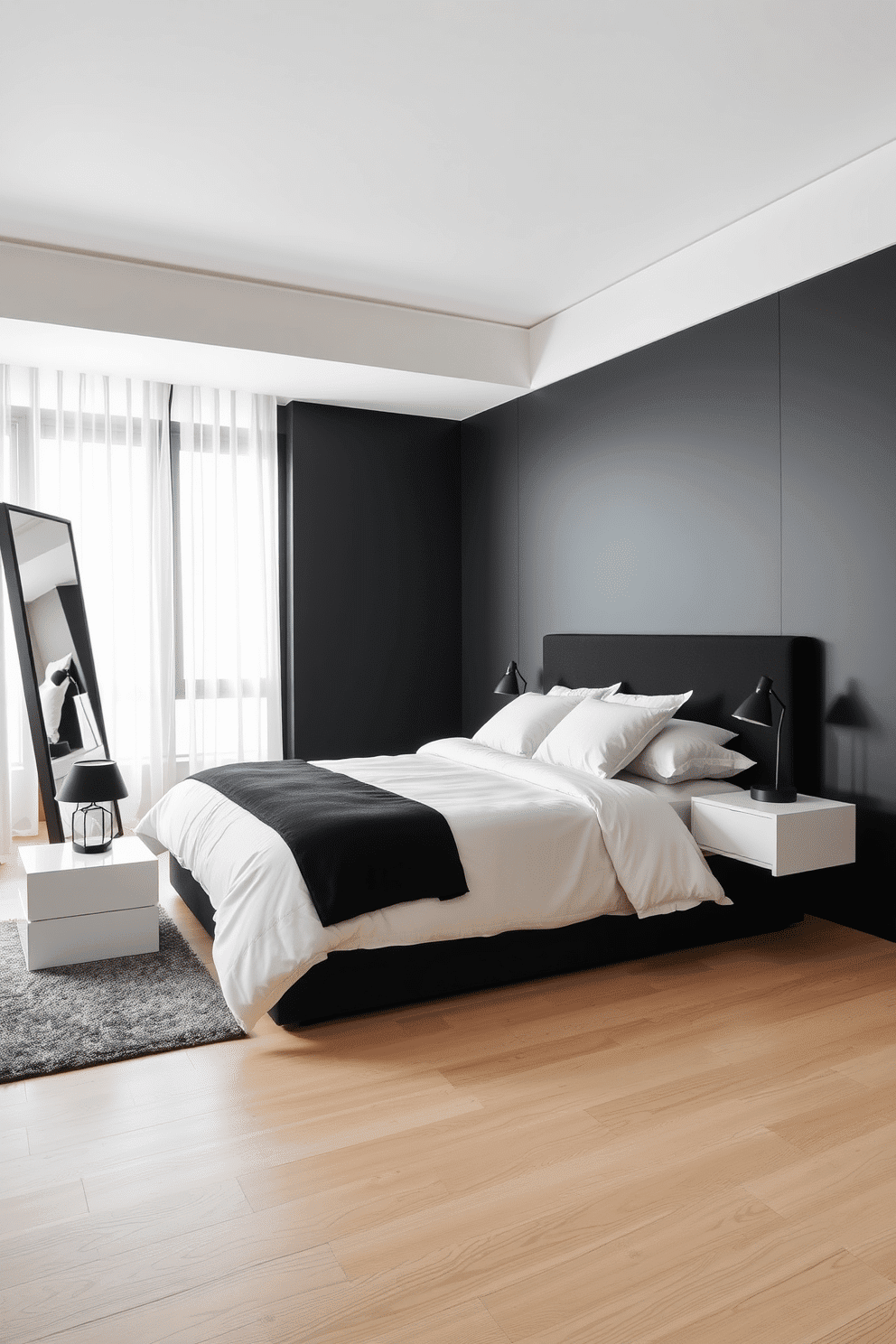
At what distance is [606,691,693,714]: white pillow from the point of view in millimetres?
3908

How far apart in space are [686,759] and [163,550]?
329cm

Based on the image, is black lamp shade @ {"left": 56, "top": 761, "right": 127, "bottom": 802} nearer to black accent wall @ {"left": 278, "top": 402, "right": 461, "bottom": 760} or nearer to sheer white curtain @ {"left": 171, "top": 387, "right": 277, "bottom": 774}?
sheer white curtain @ {"left": 171, "top": 387, "right": 277, "bottom": 774}

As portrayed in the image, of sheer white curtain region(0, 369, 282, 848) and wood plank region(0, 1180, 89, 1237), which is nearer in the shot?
wood plank region(0, 1180, 89, 1237)

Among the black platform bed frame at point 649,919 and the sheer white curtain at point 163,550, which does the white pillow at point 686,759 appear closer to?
the black platform bed frame at point 649,919

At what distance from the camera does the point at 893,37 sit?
2.72 m

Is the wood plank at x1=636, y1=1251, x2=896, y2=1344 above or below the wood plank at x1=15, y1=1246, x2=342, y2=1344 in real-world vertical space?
below

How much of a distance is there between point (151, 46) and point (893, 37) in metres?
2.17

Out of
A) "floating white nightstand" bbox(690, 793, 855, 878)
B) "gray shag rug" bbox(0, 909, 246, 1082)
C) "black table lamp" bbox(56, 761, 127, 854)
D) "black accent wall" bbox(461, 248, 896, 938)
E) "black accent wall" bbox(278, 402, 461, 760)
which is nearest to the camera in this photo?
"gray shag rug" bbox(0, 909, 246, 1082)

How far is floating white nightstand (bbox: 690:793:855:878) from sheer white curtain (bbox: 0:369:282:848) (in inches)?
123

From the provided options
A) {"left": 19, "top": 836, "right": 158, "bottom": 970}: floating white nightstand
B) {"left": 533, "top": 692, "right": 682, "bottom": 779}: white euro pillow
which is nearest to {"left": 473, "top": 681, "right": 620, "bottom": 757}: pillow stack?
{"left": 533, "top": 692, "right": 682, "bottom": 779}: white euro pillow

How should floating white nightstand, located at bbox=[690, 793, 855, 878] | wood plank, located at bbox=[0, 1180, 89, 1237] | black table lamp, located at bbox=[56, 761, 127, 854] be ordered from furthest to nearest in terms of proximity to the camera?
black table lamp, located at bbox=[56, 761, 127, 854]
floating white nightstand, located at bbox=[690, 793, 855, 878]
wood plank, located at bbox=[0, 1180, 89, 1237]

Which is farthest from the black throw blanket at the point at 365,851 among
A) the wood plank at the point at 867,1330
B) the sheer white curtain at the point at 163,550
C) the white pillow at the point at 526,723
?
the sheer white curtain at the point at 163,550

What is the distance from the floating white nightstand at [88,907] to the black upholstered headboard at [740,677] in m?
2.33

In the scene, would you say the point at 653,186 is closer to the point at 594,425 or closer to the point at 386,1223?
the point at 594,425
